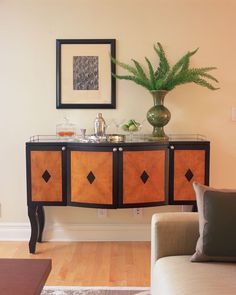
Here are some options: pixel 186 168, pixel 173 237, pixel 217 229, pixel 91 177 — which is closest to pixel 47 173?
pixel 91 177

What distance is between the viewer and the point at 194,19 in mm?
3279

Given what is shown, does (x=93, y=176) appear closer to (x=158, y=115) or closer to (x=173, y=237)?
(x=158, y=115)

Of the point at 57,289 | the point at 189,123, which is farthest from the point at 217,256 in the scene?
the point at 189,123

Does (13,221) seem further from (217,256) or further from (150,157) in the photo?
(217,256)

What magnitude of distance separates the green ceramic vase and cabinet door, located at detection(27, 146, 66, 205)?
2.59 feet

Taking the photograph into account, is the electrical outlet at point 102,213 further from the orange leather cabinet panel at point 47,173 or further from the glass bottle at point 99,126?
the glass bottle at point 99,126

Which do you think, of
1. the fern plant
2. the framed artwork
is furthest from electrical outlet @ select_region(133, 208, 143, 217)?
the fern plant

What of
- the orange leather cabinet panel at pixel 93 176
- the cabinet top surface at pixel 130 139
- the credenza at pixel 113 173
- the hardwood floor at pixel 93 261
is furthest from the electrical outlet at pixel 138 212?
the cabinet top surface at pixel 130 139

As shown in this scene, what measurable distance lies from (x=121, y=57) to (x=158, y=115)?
0.64m

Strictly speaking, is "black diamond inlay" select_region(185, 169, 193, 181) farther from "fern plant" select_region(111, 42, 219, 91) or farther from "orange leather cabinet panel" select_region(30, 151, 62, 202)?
"orange leather cabinet panel" select_region(30, 151, 62, 202)

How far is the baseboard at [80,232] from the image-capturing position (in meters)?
3.39

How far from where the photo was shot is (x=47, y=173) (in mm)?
2980

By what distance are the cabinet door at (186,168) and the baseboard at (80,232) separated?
1.90 feet

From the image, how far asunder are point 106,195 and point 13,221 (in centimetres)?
104
